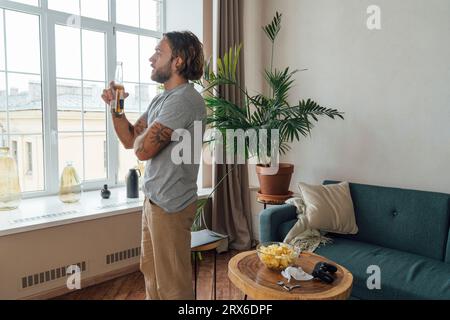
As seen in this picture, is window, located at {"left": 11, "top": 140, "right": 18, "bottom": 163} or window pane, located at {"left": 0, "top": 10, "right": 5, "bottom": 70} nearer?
window pane, located at {"left": 0, "top": 10, "right": 5, "bottom": 70}

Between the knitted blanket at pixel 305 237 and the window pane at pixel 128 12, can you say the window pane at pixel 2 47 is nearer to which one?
the window pane at pixel 128 12

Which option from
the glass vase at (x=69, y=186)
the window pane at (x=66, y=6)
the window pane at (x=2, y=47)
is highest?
the window pane at (x=66, y=6)

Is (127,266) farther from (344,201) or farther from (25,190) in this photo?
(344,201)

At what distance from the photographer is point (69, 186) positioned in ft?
8.52

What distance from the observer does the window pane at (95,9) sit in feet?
9.36

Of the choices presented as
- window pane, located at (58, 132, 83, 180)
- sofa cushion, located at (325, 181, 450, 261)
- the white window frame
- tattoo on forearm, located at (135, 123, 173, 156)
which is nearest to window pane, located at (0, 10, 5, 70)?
the white window frame

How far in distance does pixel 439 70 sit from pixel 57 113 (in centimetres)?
270

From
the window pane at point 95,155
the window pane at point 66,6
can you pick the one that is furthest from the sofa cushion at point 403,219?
the window pane at point 66,6

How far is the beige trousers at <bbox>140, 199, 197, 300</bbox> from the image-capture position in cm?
146

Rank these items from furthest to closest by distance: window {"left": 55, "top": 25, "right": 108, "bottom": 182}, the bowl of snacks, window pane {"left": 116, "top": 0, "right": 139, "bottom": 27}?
window pane {"left": 116, "top": 0, "right": 139, "bottom": 27} < window {"left": 55, "top": 25, "right": 108, "bottom": 182} < the bowl of snacks

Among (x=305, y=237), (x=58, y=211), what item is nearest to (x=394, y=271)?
(x=305, y=237)

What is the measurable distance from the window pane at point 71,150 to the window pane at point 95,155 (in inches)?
2.0

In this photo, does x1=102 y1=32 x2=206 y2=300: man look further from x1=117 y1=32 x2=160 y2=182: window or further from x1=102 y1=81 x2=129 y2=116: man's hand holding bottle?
x1=117 y1=32 x2=160 y2=182: window

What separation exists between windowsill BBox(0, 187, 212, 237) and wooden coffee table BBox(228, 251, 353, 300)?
3.61 feet
